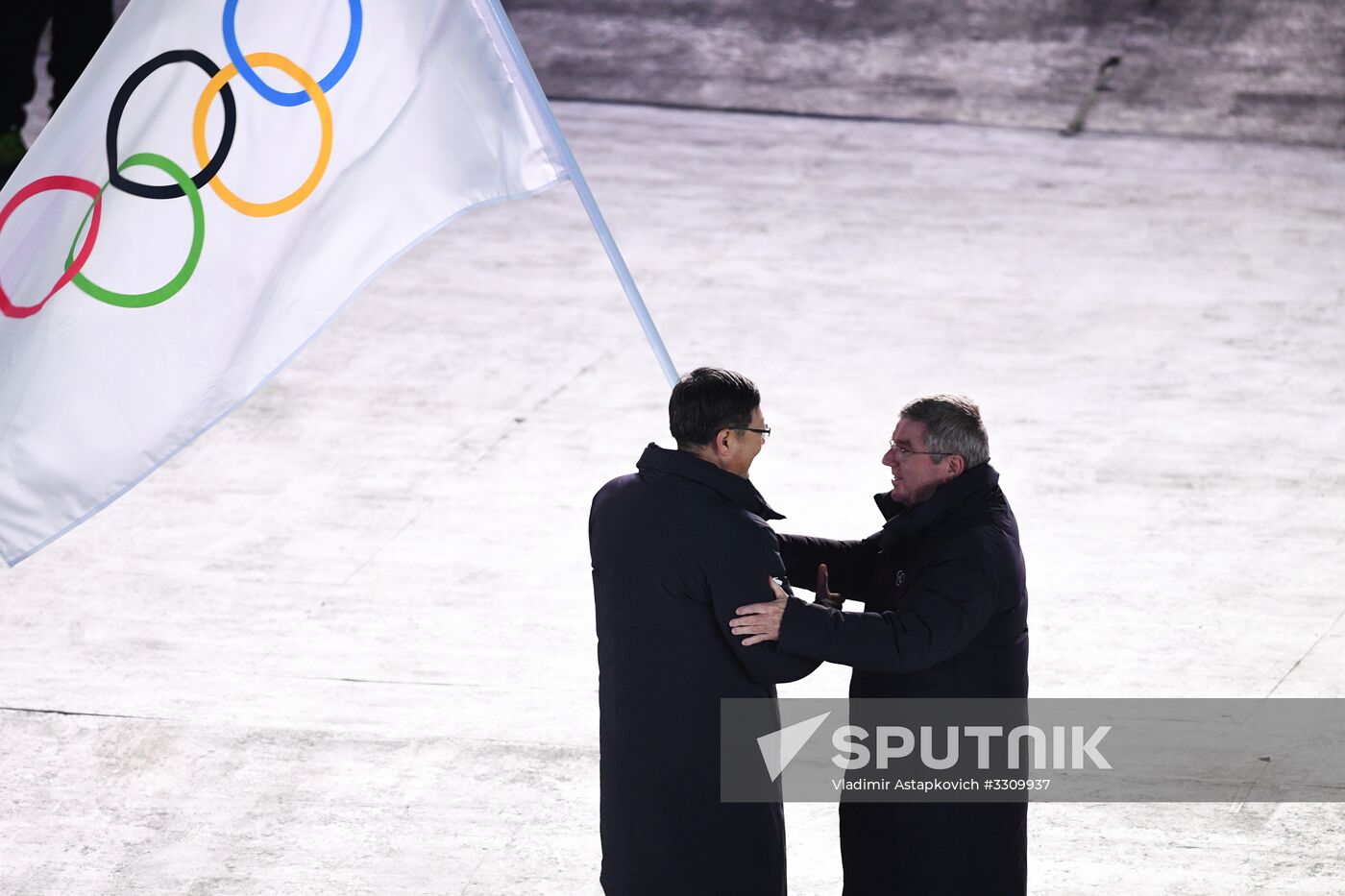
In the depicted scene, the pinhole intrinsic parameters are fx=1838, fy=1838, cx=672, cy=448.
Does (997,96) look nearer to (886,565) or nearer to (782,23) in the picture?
(782,23)

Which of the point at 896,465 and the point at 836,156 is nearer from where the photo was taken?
the point at 896,465

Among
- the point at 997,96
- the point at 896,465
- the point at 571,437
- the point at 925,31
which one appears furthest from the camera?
the point at 925,31

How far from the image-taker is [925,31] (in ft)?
54.3

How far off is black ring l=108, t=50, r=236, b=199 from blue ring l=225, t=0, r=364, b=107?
0.05m

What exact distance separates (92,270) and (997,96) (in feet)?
38.6

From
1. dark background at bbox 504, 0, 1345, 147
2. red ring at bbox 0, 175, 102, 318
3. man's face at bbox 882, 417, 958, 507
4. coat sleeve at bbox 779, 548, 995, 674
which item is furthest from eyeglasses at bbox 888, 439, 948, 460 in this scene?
dark background at bbox 504, 0, 1345, 147

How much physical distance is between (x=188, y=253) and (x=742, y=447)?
1.31 m

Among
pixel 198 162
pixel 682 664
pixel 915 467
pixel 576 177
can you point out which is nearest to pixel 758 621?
pixel 682 664

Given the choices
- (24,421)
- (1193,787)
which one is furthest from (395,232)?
(1193,787)

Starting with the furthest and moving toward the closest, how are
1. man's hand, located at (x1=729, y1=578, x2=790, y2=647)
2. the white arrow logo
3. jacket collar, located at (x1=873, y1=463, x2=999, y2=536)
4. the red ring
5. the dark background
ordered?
the dark background → the white arrow logo → the red ring → jacket collar, located at (x1=873, y1=463, x2=999, y2=536) → man's hand, located at (x1=729, y1=578, x2=790, y2=647)

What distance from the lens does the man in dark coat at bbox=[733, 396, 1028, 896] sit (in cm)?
359

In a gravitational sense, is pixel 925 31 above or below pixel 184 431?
below

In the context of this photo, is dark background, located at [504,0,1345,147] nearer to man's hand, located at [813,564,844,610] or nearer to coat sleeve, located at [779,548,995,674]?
man's hand, located at [813,564,844,610]

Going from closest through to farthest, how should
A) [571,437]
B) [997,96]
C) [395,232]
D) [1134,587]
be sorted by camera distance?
[395,232]
[1134,587]
[571,437]
[997,96]
